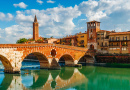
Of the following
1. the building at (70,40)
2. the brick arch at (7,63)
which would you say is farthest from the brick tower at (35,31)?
the brick arch at (7,63)

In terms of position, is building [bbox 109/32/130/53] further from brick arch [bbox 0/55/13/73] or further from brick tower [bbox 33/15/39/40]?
brick tower [bbox 33/15/39/40]

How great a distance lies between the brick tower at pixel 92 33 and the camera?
53938mm

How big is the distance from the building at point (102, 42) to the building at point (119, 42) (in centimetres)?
131

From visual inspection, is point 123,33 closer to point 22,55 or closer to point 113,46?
point 113,46

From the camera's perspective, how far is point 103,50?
52938 millimetres

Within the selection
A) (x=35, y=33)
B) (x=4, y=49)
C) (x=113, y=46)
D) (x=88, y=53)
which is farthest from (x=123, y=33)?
(x=35, y=33)

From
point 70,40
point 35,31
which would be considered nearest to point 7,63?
point 70,40

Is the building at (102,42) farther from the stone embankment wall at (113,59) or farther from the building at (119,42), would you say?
the stone embankment wall at (113,59)

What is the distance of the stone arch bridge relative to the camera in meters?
28.4

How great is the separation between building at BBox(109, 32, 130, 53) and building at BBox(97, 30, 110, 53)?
4.30ft

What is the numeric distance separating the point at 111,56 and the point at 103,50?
5392 mm

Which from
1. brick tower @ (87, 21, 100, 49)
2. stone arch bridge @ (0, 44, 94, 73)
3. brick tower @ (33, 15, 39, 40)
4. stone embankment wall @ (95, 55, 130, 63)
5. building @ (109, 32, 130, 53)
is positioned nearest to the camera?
stone arch bridge @ (0, 44, 94, 73)

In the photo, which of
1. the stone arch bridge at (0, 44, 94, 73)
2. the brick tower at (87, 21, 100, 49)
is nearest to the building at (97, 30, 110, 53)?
the brick tower at (87, 21, 100, 49)

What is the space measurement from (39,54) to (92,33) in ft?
80.2
